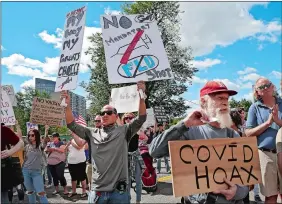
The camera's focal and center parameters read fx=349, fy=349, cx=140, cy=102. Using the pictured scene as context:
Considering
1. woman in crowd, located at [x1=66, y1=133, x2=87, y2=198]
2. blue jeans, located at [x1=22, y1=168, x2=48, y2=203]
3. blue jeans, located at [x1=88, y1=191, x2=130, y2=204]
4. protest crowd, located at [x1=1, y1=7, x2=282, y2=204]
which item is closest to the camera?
protest crowd, located at [x1=1, y1=7, x2=282, y2=204]

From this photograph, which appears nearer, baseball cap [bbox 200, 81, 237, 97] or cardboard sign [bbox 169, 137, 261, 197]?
cardboard sign [bbox 169, 137, 261, 197]

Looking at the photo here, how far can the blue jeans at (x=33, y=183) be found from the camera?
669 centimetres

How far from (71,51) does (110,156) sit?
2.02 m

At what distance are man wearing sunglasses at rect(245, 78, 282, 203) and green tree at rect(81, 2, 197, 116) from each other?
30875 mm

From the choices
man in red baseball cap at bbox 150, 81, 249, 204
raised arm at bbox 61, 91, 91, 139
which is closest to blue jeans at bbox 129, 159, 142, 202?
raised arm at bbox 61, 91, 91, 139

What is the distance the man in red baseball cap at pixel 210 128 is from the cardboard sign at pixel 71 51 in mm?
2707

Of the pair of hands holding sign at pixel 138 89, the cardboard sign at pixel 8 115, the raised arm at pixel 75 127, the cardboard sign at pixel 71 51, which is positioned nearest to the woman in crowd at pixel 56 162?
the cardboard sign at pixel 8 115

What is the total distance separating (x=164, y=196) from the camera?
7.96 meters

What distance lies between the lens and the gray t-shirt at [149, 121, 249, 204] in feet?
8.37

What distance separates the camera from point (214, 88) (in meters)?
2.69

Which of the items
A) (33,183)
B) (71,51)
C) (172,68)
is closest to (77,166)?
(33,183)

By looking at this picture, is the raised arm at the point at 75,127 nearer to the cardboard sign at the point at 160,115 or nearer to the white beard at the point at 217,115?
the white beard at the point at 217,115

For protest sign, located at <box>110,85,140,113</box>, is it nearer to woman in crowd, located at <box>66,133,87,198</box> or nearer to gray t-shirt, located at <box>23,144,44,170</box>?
woman in crowd, located at <box>66,133,87,198</box>

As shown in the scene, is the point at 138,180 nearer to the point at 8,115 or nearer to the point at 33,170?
the point at 33,170
